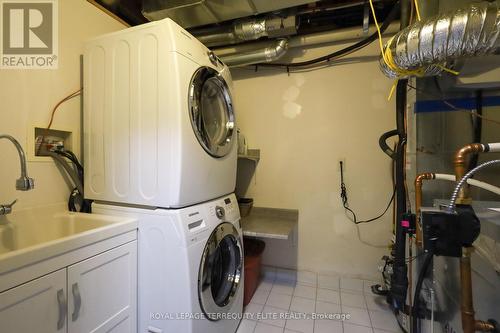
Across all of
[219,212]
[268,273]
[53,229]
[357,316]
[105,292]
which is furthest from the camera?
[268,273]

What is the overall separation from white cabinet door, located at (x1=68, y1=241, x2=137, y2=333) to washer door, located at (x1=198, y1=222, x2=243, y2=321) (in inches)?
14.7

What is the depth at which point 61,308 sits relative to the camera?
878 millimetres

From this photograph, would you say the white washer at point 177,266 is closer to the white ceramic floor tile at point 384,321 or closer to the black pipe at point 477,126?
the white ceramic floor tile at point 384,321

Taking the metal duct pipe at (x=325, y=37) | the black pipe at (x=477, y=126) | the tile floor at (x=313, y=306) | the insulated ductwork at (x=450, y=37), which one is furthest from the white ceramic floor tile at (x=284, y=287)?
the metal duct pipe at (x=325, y=37)

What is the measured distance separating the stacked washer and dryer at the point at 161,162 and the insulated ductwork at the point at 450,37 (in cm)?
104

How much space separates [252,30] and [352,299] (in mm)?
2402

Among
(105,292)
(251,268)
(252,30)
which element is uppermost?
(252,30)

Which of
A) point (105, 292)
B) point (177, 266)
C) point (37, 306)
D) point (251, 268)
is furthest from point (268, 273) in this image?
point (37, 306)

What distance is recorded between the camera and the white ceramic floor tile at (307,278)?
2.20m

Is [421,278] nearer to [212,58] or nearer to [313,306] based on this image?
[313,306]

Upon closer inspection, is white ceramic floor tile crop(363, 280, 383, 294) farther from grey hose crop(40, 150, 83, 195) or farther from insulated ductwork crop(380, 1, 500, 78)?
grey hose crop(40, 150, 83, 195)

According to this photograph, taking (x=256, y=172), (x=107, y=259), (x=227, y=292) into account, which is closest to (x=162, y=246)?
(x=107, y=259)

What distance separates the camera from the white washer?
1105 millimetres

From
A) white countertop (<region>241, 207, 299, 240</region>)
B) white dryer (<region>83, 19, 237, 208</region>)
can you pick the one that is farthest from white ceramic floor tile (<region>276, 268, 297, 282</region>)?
white dryer (<region>83, 19, 237, 208</region>)
